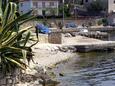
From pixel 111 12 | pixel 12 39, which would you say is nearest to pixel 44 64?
pixel 12 39

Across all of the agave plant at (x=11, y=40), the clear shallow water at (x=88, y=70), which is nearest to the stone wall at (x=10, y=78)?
the agave plant at (x=11, y=40)

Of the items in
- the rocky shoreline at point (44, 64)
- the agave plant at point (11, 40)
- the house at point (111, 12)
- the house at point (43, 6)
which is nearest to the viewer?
the agave plant at point (11, 40)

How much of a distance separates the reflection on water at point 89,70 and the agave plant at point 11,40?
648 cm

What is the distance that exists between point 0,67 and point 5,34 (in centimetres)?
182

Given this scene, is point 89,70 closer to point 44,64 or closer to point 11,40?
point 44,64

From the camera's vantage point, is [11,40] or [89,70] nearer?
[11,40]

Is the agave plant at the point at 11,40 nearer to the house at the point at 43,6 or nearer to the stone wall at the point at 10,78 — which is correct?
the stone wall at the point at 10,78

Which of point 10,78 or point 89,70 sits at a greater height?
point 10,78

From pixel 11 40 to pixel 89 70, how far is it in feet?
46.6

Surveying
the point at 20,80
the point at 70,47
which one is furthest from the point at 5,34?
the point at 70,47

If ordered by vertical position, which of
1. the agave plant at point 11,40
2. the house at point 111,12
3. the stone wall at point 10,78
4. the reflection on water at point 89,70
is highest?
the agave plant at point 11,40

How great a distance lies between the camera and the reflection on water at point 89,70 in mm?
30302

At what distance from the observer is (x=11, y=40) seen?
2317 cm

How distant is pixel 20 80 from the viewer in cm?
2505
